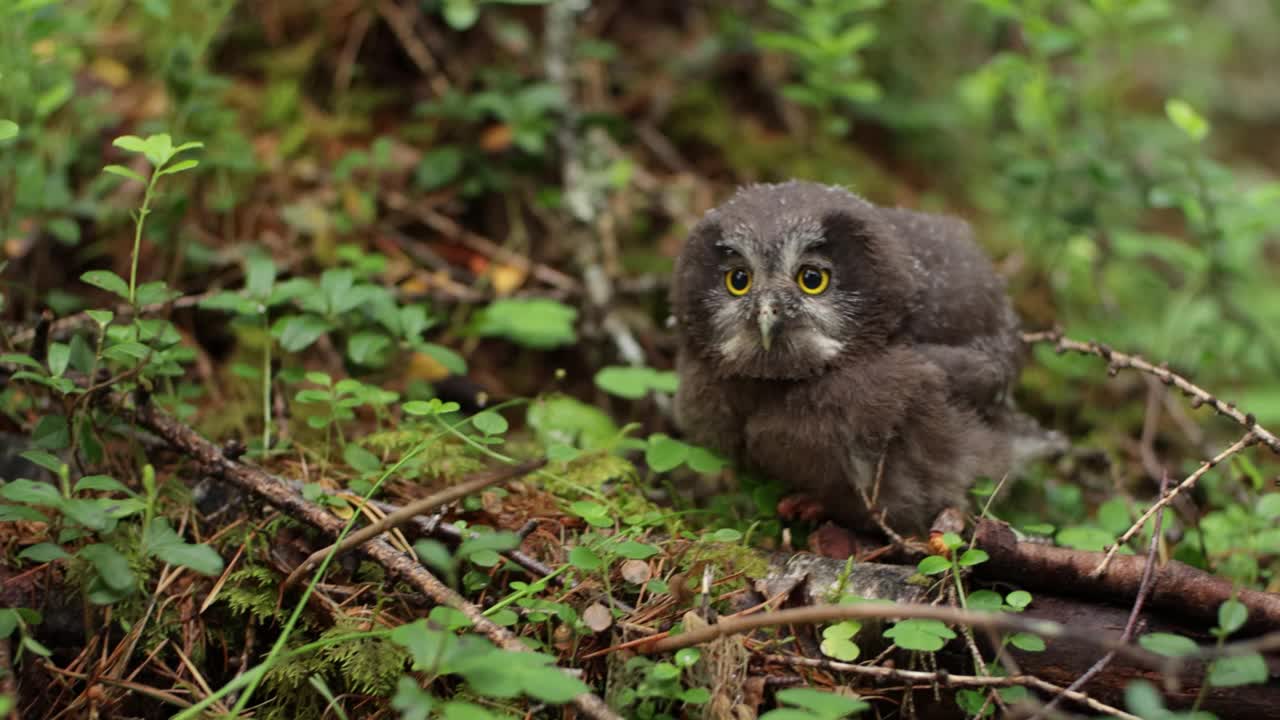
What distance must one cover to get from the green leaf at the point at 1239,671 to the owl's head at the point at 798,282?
5.31 ft

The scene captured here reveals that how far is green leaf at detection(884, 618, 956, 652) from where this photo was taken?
8.61 feet

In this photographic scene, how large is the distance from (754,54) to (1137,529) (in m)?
4.23

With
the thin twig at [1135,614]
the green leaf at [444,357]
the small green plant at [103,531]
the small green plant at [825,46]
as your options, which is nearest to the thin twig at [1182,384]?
the thin twig at [1135,614]

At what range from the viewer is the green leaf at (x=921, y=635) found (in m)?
2.62

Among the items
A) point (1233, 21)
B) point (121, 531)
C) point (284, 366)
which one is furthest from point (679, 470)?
point (1233, 21)

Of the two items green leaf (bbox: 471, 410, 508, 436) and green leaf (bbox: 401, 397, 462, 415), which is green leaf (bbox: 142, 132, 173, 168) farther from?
green leaf (bbox: 471, 410, 508, 436)

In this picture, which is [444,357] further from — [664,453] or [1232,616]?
[1232,616]

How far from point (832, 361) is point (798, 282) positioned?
315mm

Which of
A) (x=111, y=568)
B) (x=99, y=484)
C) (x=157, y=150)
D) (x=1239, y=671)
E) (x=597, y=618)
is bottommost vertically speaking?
(x=597, y=618)

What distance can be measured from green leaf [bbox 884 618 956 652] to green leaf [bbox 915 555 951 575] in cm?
19

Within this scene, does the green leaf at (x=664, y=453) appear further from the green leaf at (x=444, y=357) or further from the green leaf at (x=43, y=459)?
the green leaf at (x=43, y=459)

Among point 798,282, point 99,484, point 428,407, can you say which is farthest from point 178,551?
point 798,282

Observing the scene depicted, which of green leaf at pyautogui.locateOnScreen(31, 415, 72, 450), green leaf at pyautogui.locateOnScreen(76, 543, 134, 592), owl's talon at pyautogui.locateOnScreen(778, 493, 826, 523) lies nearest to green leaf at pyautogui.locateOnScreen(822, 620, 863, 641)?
owl's talon at pyautogui.locateOnScreen(778, 493, 826, 523)

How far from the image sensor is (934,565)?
291 centimetres
